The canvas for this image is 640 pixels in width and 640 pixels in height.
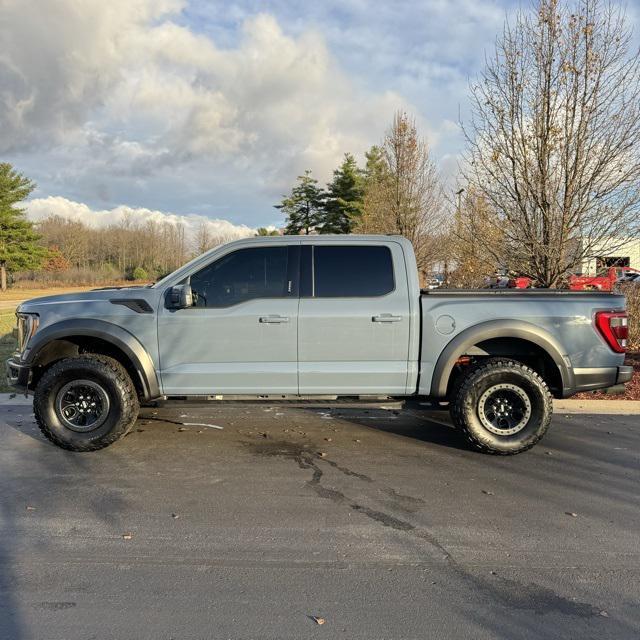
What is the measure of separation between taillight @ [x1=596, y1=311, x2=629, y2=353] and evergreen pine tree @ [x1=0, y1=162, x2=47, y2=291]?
43.4 meters

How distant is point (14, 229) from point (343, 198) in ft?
83.7

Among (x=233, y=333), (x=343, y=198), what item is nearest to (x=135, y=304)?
(x=233, y=333)

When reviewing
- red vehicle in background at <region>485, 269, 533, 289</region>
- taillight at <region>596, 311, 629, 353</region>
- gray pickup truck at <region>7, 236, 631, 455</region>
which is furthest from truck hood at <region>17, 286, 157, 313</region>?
red vehicle in background at <region>485, 269, 533, 289</region>

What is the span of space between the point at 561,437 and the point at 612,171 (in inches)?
166

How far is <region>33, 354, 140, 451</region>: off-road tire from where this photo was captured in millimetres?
4965

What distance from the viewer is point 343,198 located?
40.2 meters

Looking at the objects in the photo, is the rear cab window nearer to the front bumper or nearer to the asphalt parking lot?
the asphalt parking lot

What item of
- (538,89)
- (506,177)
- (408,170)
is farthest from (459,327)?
(408,170)

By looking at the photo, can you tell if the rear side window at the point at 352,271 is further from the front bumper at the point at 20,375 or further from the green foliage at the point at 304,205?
the green foliage at the point at 304,205

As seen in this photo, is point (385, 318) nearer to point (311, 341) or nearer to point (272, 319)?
point (311, 341)

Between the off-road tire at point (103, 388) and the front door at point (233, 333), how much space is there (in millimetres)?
408

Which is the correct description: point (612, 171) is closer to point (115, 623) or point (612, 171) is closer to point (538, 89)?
point (538, 89)

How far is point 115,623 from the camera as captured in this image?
2.59 m

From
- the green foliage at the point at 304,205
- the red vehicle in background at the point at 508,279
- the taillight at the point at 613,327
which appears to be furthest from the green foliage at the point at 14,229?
the taillight at the point at 613,327
